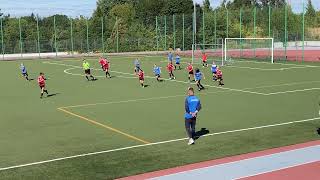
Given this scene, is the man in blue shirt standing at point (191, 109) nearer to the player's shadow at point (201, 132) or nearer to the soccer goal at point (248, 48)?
the player's shadow at point (201, 132)

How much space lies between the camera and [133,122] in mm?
18562

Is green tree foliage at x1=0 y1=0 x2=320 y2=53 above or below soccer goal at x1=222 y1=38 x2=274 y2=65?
above

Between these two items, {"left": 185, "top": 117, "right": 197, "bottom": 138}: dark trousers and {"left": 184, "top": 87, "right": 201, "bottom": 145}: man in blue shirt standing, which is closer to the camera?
{"left": 184, "top": 87, "right": 201, "bottom": 145}: man in blue shirt standing

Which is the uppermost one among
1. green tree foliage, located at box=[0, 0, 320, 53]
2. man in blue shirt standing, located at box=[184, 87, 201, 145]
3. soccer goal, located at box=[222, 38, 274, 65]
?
green tree foliage, located at box=[0, 0, 320, 53]

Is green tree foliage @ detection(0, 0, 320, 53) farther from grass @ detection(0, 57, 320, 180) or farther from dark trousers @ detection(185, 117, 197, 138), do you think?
dark trousers @ detection(185, 117, 197, 138)

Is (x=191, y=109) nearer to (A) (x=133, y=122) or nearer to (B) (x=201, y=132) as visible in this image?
(B) (x=201, y=132)

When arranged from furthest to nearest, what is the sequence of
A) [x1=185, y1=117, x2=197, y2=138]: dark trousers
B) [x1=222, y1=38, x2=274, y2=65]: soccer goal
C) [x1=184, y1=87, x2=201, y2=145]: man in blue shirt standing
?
[x1=222, y1=38, x2=274, y2=65]: soccer goal → [x1=185, y1=117, x2=197, y2=138]: dark trousers → [x1=184, y1=87, x2=201, y2=145]: man in blue shirt standing

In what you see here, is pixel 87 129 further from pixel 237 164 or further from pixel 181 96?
pixel 181 96

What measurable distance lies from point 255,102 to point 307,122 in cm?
531

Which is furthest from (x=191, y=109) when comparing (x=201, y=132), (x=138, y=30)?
(x=138, y=30)

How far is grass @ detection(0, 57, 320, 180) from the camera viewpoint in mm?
12945

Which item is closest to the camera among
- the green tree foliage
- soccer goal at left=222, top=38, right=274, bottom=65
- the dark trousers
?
the dark trousers

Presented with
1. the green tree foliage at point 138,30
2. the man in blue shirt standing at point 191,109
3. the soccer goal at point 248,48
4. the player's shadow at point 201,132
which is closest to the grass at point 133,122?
the player's shadow at point 201,132

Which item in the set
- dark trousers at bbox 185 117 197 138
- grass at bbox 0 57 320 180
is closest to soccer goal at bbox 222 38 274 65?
grass at bbox 0 57 320 180
